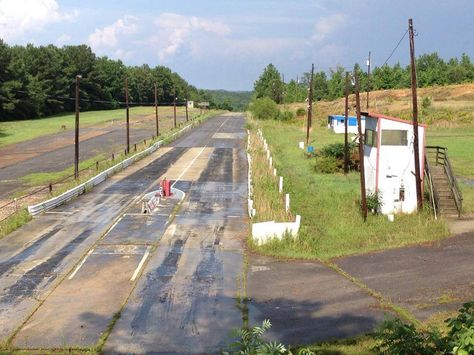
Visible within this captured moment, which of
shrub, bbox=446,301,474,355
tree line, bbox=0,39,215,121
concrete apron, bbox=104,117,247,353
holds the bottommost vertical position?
concrete apron, bbox=104,117,247,353

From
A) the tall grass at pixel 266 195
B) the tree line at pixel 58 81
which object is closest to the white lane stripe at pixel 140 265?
the tall grass at pixel 266 195

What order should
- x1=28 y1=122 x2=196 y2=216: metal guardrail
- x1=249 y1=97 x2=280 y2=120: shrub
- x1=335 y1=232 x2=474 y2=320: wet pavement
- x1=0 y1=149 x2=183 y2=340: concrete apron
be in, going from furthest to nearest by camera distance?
x1=249 y1=97 x2=280 y2=120: shrub < x1=28 y1=122 x2=196 y2=216: metal guardrail < x1=0 y1=149 x2=183 y2=340: concrete apron < x1=335 y1=232 x2=474 y2=320: wet pavement

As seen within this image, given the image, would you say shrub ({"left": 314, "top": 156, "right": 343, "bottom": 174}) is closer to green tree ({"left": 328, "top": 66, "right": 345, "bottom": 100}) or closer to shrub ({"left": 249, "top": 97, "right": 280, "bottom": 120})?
shrub ({"left": 249, "top": 97, "right": 280, "bottom": 120})

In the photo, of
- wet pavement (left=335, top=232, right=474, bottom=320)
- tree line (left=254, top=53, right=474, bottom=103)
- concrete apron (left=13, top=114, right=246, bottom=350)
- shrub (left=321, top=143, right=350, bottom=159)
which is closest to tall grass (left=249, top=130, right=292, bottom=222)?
concrete apron (left=13, top=114, right=246, bottom=350)

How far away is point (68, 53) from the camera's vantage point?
155 metres

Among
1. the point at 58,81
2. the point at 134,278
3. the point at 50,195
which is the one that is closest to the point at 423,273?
the point at 134,278

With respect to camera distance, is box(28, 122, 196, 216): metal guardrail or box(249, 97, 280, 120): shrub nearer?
box(28, 122, 196, 216): metal guardrail

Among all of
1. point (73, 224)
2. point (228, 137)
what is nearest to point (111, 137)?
point (228, 137)

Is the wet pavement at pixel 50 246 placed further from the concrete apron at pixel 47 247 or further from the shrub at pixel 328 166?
the shrub at pixel 328 166

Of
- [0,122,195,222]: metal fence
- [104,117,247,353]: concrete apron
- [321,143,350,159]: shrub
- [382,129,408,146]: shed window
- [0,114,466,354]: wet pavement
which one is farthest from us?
[321,143,350,159]: shrub

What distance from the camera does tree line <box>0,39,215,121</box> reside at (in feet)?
375

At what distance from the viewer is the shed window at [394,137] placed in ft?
89.7

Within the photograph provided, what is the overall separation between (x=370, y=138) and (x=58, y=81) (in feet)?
416

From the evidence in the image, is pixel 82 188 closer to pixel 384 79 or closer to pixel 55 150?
pixel 55 150
